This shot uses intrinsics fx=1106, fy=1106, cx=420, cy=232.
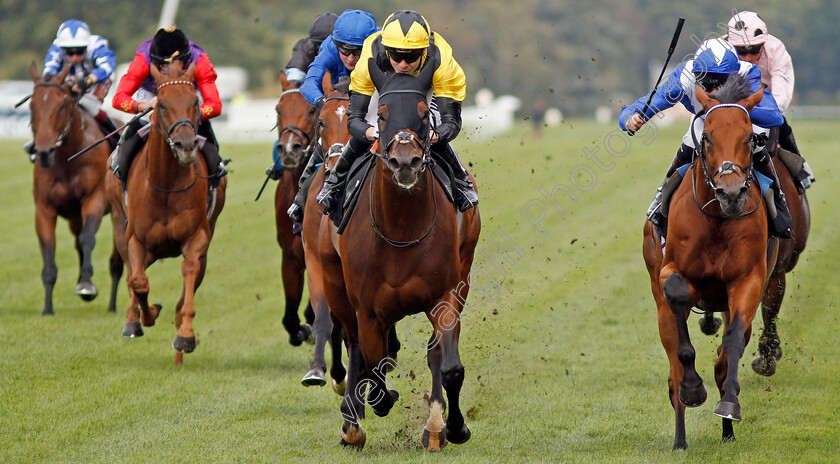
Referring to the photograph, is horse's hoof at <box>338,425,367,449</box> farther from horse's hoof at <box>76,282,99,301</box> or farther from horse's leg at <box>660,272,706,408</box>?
horse's hoof at <box>76,282,99,301</box>

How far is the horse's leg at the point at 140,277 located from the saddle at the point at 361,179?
2969mm

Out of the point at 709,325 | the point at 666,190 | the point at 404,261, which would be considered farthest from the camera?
the point at 709,325

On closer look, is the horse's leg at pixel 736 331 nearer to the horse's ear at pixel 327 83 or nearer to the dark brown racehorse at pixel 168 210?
the horse's ear at pixel 327 83

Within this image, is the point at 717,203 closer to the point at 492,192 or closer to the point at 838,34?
the point at 492,192

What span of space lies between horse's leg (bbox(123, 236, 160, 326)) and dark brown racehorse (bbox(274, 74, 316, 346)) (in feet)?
3.79

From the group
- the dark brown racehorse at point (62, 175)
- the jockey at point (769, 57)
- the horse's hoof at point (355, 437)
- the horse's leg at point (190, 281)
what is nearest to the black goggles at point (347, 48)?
the horse's leg at point (190, 281)

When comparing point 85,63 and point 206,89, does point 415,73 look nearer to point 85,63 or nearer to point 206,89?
point 206,89

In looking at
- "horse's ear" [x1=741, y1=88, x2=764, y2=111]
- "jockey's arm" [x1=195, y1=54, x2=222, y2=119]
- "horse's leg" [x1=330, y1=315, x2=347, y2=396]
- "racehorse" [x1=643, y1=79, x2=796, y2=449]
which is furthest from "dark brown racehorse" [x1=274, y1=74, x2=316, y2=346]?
"horse's ear" [x1=741, y1=88, x2=764, y2=111]

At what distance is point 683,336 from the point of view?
6.66m

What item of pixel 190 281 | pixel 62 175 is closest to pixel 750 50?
pixel 190 281

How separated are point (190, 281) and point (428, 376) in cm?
220

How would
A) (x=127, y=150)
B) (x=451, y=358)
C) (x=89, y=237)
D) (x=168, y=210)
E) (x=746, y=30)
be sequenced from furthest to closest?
(x=89, y=237), (x=127, y=150), (x=168, y=210), (x=746, y=30), (x=451, y=358)

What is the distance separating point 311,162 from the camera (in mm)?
8289

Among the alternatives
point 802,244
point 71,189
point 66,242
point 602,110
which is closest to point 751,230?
point 802,244
